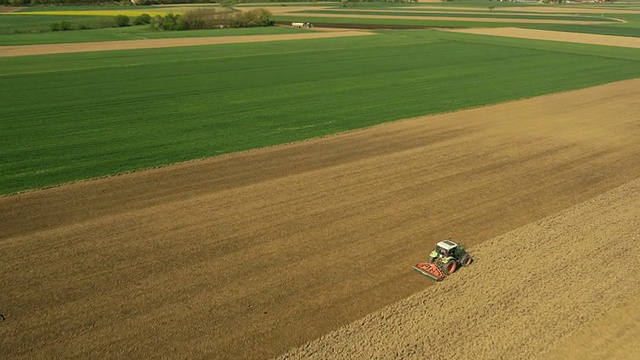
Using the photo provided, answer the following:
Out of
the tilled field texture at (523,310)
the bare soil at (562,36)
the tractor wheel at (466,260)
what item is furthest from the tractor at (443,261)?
the bare soil at (562,36)

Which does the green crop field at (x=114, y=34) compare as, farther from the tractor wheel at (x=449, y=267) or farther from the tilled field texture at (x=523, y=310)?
the tilled field texture at (x=523, y=310)

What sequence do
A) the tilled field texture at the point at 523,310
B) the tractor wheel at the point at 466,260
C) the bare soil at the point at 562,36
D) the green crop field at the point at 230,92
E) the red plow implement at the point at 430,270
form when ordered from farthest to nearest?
Result: the bare soil at the point at 562,36
the green crop field at the point at 230,92
the tractor wheel at the point at 466,260
the red plow implement at the point at 430,270
the tilled field texture at the point at 523,310

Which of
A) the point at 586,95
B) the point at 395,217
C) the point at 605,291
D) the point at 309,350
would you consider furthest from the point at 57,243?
the point at 586,95

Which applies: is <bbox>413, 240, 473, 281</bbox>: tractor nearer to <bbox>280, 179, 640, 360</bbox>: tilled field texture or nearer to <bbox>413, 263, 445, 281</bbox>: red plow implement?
<bbox>413, 263, 445, 281</bbox>: red plow implement

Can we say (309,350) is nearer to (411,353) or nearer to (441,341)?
(411,353)

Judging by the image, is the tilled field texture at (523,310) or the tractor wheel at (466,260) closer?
the tilled field texture at (523,310)

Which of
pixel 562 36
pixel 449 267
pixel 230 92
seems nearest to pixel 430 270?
pixel 449 267

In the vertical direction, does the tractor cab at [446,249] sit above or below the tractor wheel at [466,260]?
above

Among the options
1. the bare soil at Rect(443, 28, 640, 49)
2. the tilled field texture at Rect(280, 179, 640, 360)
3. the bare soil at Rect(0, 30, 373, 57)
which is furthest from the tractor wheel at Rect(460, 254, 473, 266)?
the bare soil at Rect(443, 28, 640, 49)
